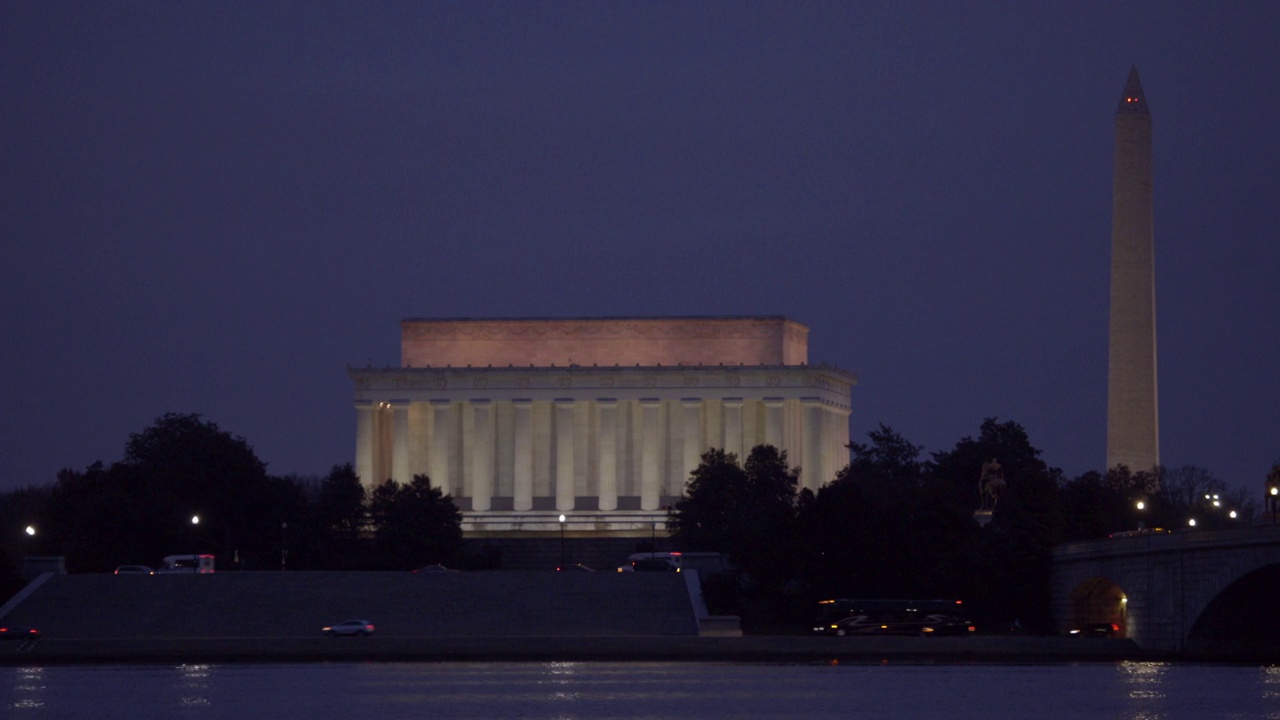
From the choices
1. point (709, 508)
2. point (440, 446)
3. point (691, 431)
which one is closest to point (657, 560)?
point (709, 508)

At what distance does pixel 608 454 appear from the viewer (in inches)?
5192

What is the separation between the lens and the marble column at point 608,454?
131000mm

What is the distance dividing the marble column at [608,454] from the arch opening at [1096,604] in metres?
49.3

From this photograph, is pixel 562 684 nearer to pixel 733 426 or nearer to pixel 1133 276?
pixel 1133 276

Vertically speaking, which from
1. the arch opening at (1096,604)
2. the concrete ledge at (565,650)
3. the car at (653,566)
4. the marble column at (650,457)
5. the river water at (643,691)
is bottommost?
the river water at (643,691)

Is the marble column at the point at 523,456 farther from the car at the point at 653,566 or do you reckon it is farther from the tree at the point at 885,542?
the tree at the point at 885,542

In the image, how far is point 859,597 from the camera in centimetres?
8681

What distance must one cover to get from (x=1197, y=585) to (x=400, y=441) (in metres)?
66.8

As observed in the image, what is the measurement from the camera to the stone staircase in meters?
81.6

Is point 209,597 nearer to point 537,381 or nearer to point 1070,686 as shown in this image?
point 1070,686

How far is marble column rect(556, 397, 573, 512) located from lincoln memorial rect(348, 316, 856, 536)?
0.08 m

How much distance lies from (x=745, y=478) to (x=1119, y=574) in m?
34.3

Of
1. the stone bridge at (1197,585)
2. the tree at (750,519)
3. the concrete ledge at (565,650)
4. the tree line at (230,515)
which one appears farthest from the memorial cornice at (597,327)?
the concrete ledge at (565,650)

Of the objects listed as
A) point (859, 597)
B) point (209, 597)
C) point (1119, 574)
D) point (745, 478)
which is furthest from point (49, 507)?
point (1119, 574)
